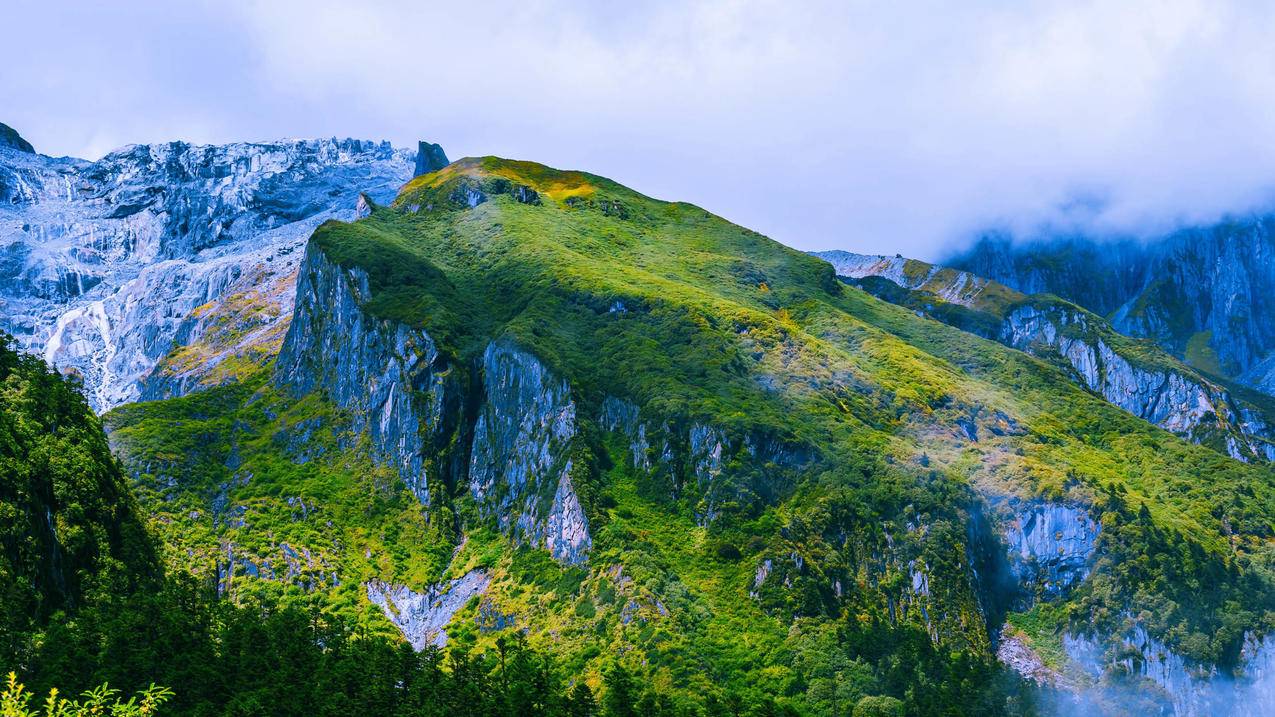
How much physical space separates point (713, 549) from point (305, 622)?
6028 cm

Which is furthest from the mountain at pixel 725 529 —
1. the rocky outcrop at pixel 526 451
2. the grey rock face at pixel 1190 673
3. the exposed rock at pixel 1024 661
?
the exposed rock at pixel 1024 661

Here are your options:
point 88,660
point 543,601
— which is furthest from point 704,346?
point 88,660

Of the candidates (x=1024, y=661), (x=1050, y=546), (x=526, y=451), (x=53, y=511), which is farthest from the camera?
(x=526, y=451)

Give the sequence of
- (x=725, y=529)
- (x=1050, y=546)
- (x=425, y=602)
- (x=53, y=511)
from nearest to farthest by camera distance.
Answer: (x=53, y=511) → (x=725, y=529) → (x=425, y=602) → (x=1050, y=546)

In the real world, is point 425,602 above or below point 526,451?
below

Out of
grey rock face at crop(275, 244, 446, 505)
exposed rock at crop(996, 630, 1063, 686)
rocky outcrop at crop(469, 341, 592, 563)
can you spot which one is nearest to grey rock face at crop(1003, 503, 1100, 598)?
exposed rock at crop(996, 630, 1063, 686)

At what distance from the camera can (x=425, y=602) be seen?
527ft

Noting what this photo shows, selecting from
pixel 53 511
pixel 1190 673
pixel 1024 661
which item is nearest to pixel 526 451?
pixel 53 511

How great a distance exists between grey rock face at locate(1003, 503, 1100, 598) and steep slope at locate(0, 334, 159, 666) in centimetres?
12877

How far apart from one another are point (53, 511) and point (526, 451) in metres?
83.3

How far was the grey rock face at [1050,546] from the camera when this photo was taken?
545ft

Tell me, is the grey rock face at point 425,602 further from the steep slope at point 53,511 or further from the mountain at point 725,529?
the steep slope at point 53,511

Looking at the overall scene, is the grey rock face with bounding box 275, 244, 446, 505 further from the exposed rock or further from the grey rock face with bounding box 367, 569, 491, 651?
the exposed rock

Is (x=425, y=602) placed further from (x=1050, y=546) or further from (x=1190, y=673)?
(x=1190, y=673)
